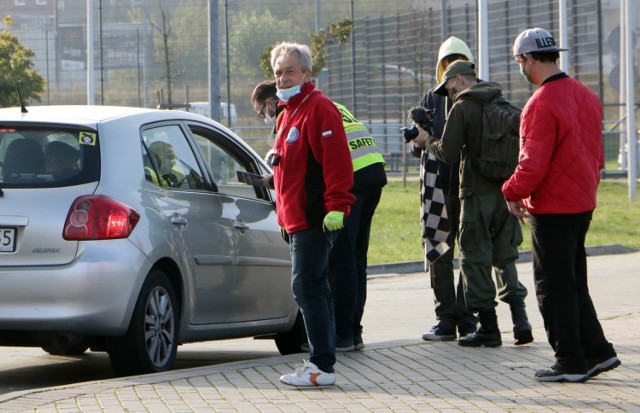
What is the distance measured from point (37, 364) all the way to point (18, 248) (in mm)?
1969

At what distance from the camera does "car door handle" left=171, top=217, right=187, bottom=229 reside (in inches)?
307

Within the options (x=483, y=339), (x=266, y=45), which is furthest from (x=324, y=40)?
(x=483, y=339)

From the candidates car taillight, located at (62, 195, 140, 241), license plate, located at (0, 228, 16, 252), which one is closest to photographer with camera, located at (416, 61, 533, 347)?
car taillight, located at (62, 195, 140, 241)

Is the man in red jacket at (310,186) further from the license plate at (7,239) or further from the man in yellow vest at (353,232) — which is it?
the license plate at (7,239)

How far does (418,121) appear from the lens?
8656mm

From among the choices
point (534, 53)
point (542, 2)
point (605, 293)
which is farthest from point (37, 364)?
point (542, 2)

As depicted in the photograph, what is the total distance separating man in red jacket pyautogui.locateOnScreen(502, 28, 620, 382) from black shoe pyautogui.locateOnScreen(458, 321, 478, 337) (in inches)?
72.7

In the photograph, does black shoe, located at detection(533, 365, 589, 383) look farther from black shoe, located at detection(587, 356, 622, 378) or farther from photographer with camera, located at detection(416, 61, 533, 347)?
photographer with camera, located at detection(416, 61, 533, 347)

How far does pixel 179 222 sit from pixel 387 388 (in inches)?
66.6

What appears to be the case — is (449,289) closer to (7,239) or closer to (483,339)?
(483,339)

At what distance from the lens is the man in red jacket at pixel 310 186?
6695 mm

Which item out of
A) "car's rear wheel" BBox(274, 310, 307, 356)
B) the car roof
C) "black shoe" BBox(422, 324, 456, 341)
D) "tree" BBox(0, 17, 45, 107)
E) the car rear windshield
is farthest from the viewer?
"tree" BBox(0, 17, 45, 107)

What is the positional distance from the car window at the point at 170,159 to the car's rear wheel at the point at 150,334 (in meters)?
0.62

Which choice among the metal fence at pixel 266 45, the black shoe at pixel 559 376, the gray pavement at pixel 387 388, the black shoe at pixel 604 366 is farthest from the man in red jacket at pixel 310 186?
the metal fence at pixel 266 45
